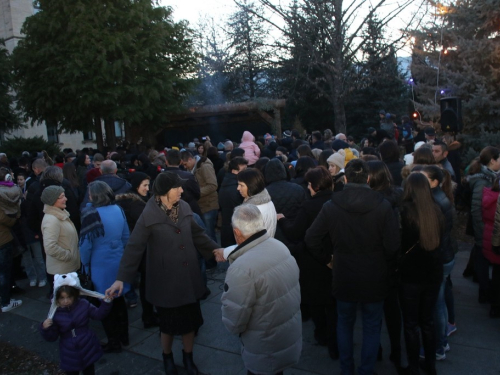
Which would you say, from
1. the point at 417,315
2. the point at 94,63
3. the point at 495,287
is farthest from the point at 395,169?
the point at 94,63

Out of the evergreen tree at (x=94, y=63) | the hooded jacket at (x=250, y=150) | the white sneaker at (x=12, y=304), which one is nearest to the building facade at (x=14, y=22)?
the evergreen tree at (x=94, y=63)

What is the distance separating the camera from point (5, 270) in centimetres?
583

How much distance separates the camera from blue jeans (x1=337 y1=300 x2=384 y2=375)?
3.44 m

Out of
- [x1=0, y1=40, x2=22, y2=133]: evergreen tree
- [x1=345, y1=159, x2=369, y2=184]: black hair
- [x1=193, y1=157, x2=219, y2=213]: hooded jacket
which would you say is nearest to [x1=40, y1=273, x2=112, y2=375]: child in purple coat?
[x1=345, y1=159, x2=369, y2=184]: black hair

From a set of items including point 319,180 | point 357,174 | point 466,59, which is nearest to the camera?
point 357,174

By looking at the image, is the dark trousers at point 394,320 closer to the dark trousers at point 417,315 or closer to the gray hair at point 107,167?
the dark trousers at point 417,315

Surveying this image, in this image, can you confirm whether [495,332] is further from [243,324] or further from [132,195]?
[132,195]

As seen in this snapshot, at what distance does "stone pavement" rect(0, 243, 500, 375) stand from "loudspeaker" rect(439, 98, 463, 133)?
3.83m

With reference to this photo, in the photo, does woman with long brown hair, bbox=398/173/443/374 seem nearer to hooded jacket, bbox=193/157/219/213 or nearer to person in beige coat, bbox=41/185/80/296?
person in beige coat, bbox=41/185/80/296

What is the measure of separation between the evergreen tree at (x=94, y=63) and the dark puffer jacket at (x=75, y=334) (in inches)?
469

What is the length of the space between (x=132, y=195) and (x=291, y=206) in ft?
6.33

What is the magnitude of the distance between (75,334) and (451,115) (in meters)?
7.93

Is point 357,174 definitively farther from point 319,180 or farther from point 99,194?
point 99,194

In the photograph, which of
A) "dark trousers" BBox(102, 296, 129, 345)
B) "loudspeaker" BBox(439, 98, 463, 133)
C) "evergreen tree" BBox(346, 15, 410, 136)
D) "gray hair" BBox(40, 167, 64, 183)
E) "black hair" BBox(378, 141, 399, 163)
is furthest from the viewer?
"evergreen tree" BBox(346, 15, 410, 136)
